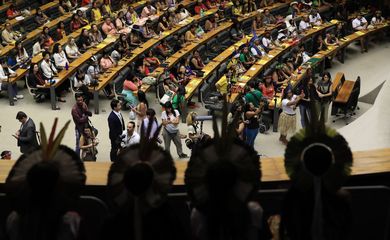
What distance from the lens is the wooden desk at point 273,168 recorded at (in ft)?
12.6

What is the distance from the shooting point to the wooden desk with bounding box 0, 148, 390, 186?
12.6ft

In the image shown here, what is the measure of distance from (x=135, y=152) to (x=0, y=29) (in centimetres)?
1350

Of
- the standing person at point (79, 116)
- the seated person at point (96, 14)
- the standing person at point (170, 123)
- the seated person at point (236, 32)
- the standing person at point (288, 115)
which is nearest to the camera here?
the standing person at point (79, 116)

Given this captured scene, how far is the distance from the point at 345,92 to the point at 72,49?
6.75 metres

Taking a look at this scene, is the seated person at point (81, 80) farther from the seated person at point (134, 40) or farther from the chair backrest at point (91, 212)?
the chair backrest at point (91, 212)

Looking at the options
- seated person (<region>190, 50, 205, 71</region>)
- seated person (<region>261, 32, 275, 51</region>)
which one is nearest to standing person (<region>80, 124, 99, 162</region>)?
seated person (<region>190, 50, 205, 71</region>)

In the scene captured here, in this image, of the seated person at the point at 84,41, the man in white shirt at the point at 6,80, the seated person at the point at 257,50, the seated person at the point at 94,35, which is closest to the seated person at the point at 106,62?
the seated person at the point at 84,41

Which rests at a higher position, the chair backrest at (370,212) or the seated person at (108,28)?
the seated person at (108,28)

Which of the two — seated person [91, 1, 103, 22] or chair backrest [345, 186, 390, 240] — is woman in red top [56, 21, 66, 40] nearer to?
seated person [91, 1, 103, 22]

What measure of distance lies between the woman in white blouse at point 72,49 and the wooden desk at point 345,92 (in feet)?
21.3

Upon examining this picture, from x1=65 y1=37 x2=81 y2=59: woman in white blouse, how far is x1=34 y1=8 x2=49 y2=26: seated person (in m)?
2.34

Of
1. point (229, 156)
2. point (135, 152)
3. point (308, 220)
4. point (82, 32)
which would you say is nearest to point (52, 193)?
point (135, 152)

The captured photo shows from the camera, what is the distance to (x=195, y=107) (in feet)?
47.1

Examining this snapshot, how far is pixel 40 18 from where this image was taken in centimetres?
1739
